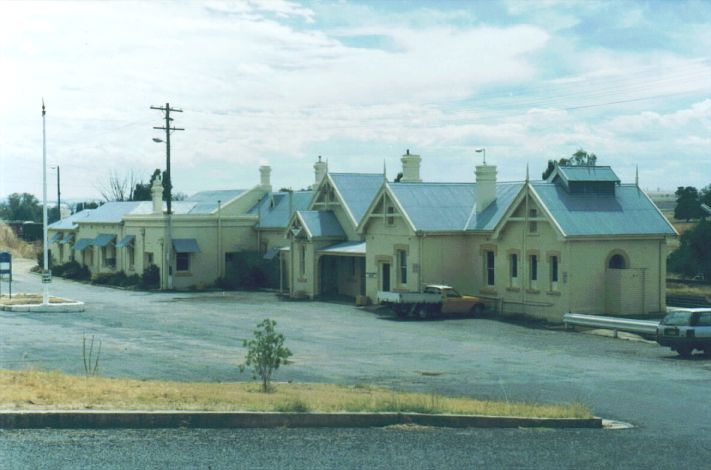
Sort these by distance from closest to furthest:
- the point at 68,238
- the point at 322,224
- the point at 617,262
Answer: the point at 617,262
the point at 322,224
the point at 68,238

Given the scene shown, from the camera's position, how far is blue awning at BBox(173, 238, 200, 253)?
182 feet

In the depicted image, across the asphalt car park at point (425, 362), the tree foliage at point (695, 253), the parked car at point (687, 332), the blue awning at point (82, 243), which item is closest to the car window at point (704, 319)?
the parked car at point (687, 332)

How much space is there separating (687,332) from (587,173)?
42.6 feet

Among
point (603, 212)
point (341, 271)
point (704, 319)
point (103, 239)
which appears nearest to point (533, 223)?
point (603, 212)

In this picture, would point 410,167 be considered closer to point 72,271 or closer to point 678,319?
point 678,319

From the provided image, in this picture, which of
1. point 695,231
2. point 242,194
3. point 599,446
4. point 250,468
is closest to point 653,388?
point 599,446

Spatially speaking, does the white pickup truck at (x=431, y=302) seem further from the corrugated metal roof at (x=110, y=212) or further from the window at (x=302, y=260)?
the corrugated metal roof at (x=110, y=212)

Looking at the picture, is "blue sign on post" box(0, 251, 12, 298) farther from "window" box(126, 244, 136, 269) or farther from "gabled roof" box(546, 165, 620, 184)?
"gabled roof" box(546, 165, 620, 184)

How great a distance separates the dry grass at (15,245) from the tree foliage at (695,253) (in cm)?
6249

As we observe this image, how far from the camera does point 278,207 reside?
194 ft

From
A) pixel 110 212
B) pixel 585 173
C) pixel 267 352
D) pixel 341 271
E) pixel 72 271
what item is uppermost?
pixel 585 173

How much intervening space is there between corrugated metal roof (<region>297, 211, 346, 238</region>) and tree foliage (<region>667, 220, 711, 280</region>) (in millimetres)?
18737

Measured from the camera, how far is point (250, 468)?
1123 centimetres

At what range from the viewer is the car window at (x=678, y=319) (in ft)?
90.0
